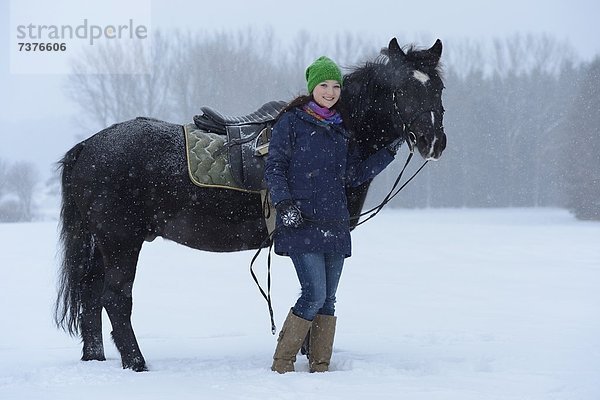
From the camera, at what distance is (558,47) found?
4962cm

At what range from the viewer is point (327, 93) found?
13.5 feet

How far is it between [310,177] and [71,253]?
1.93m

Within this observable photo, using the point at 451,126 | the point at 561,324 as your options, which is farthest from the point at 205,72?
the point at 561,324

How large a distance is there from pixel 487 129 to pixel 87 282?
41.4 metres

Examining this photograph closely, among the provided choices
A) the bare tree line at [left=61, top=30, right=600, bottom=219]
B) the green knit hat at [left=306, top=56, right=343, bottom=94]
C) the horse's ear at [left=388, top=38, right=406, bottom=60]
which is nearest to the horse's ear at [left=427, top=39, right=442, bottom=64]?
the horse's ear at [left=388, top=38, right=406, bottom=60]

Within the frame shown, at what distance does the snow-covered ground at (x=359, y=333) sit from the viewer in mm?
3789

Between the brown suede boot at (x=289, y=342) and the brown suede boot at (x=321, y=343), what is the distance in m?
0.14

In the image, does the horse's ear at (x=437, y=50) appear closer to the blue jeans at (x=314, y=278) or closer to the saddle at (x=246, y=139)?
the saddle at (x=246, y=139)

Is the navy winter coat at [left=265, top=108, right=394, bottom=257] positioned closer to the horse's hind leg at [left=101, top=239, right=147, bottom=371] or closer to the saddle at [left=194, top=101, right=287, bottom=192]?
the saddle at [left=194, top=101, right=287, bottom=192]

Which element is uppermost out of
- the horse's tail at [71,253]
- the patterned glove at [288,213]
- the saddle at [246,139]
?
the saddle at [246,139]

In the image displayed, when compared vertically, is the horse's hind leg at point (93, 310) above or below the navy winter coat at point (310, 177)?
below

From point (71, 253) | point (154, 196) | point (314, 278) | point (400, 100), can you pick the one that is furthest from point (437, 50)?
point (71, 253)

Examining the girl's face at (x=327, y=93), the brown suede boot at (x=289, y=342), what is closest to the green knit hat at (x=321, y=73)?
the girl's face at (x=327, y=93)

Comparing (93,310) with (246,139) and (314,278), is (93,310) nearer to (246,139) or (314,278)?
(246,139)
